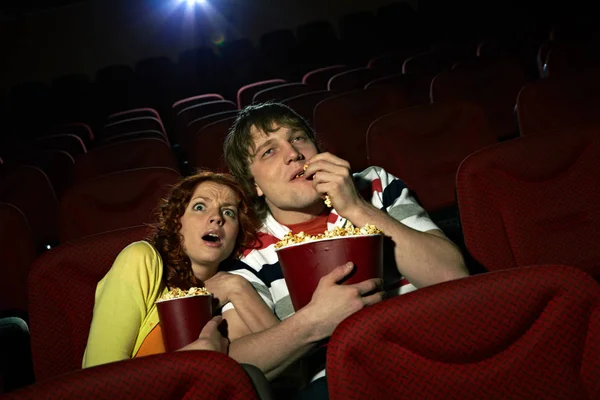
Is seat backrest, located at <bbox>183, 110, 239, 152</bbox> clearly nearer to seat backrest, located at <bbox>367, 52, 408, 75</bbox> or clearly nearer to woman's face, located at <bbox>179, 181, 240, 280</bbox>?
seat backrest, located at <bbox>367, 52, 408, 75</bbox>

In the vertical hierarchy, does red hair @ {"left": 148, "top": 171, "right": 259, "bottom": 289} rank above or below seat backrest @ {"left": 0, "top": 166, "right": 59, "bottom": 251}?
below

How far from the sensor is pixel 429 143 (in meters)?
1.73

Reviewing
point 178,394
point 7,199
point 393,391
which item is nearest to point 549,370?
point 393,391

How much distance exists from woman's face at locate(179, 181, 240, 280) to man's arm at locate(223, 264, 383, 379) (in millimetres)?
165

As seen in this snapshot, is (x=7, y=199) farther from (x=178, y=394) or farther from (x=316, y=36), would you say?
(x=316, y=36)

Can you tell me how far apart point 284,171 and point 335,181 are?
0.15 metres

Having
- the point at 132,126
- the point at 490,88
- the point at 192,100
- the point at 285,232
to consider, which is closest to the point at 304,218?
the point at 285,232

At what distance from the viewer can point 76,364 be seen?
1071mm

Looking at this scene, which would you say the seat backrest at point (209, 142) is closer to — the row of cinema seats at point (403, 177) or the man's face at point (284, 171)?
the row of cinema seats at point (403, 177)

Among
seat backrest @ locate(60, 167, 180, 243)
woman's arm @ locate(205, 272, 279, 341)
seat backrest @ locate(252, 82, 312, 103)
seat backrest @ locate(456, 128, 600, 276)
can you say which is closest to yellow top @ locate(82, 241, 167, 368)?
woman's arm @ locate(205, 272, 279, 341)

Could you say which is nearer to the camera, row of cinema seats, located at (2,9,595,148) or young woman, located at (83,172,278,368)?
young woman, located at (83,172,278,368)

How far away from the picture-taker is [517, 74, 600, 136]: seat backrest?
171 cm

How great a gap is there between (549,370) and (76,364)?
0.72m

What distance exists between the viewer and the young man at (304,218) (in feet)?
2.85
